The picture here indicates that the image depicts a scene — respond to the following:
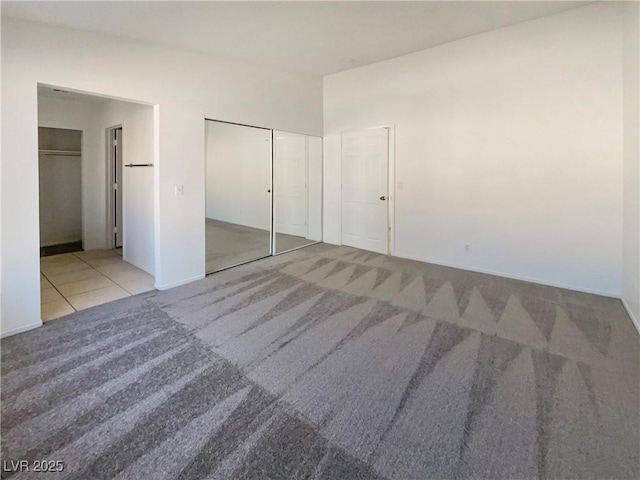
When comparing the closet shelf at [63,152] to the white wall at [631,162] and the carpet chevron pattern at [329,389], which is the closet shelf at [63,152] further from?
the white wall at [631,162]

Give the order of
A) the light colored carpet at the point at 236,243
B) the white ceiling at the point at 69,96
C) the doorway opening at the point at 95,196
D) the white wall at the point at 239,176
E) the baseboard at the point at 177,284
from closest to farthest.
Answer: the baseboard at the point at 177,284, the doorway opening at the point at 95,196, the white ceiling at the point at 69,96, the light colored carpet at the point at 236,243, the white wall at the point at 239,176

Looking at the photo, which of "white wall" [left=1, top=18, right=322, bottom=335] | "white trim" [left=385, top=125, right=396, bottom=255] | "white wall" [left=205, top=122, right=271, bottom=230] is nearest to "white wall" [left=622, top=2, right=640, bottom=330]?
"white trim" [left=385, top=125, right=396, bottom=255]

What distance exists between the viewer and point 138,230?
4.90 m

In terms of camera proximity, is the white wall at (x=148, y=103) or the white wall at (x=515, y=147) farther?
the white wall at (x=515, y=147)

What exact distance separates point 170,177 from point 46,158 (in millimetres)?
4050

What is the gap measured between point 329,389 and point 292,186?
4972 mm

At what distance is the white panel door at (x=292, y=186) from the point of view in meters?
6.16

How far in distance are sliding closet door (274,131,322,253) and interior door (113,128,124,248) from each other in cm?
284

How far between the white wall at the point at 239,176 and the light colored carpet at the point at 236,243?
0.58 feet

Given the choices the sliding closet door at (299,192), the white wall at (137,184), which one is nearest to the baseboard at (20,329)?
the white wall at (137,184)

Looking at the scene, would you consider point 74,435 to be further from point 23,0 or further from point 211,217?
point 211,217

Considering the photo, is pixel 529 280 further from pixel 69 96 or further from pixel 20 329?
pixel 69 96

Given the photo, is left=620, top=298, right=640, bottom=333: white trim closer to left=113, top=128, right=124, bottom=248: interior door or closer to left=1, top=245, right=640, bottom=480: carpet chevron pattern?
left=1, top=245, right=640, bottom=480: carpet chevron pattern

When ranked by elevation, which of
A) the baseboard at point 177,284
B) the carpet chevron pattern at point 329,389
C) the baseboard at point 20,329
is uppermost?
the baseboard at point 177,284
